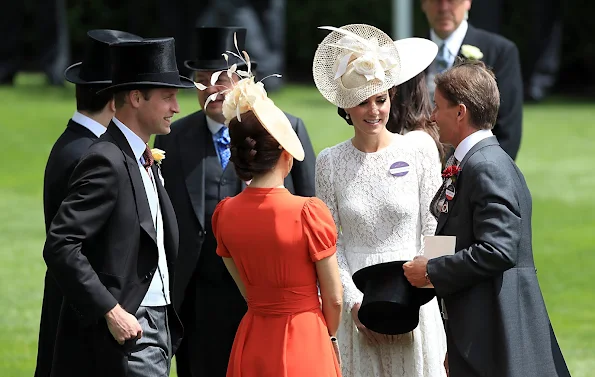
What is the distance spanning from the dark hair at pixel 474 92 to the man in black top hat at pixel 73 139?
1734 mm

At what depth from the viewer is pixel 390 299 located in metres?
4.45

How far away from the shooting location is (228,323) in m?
5.56

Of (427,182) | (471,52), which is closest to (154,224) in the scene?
(427,182)

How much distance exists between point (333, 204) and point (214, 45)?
1.44 metres

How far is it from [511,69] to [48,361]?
358cm

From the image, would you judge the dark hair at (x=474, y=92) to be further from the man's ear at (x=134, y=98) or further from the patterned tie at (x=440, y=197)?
the man's ear at (x=134, y=98)

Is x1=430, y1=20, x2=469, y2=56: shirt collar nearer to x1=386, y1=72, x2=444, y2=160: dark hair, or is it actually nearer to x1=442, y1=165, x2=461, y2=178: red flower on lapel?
x1=386, y1=72, x2=444, y2=160: dark hair

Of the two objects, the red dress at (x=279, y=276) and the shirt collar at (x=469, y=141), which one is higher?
the shirt collar at (x=469, y=141)

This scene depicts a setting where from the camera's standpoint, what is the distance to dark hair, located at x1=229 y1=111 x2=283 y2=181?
159 inches

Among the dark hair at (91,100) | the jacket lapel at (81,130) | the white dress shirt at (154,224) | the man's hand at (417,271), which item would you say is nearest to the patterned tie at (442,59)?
the dark hair at (91,100)

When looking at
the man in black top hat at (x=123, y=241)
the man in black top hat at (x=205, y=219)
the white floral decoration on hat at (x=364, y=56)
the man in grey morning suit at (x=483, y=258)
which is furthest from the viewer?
the man in black top hat at (x=205, y=219)

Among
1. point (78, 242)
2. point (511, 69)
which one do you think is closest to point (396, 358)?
point (78, 242)

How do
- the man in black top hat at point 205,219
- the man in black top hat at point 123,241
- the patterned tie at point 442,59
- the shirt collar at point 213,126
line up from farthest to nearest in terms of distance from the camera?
the patterned tie at point 442,59 → the shirt collar at point 213,126 → the man in black top hat at point 205,219 → the man in black top hat at point 123,241

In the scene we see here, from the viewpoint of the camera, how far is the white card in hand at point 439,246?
4.24 metres
